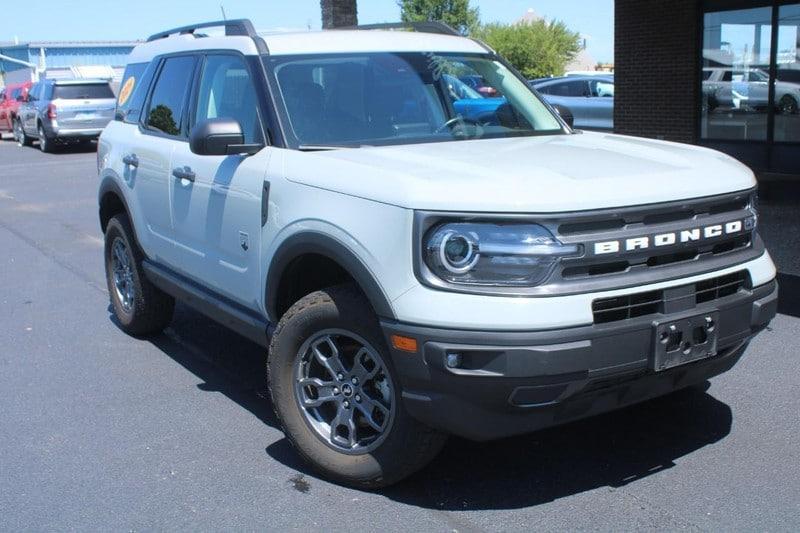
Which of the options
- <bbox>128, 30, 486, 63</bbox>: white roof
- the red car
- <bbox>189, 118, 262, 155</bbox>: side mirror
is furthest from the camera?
the red car

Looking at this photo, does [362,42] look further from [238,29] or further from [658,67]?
[658,67]

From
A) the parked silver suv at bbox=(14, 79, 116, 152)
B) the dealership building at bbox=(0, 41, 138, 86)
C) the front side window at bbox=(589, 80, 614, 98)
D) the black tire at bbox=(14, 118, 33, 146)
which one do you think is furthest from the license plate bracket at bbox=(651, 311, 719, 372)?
the dealership building at bbox=(0, 41, 138, 86)

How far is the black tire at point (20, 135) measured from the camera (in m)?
27.9

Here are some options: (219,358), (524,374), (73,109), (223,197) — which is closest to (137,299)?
(219,358)

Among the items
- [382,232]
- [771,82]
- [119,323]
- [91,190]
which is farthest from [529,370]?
[91,190]

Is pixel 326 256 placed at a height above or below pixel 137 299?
above

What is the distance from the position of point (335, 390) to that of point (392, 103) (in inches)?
63.9

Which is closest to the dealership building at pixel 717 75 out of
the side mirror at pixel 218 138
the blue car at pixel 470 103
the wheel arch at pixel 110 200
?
the blue car at pixel 470 103

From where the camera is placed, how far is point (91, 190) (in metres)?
16.3

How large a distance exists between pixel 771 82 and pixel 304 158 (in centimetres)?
1089

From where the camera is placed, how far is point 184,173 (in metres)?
5.25

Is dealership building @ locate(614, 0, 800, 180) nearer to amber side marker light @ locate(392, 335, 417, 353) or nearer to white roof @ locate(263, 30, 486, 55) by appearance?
white roof @ locate(263, 30, 486, 55)

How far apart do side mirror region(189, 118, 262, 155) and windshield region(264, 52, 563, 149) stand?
249 mm

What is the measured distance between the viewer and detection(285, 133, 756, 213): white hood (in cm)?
350
